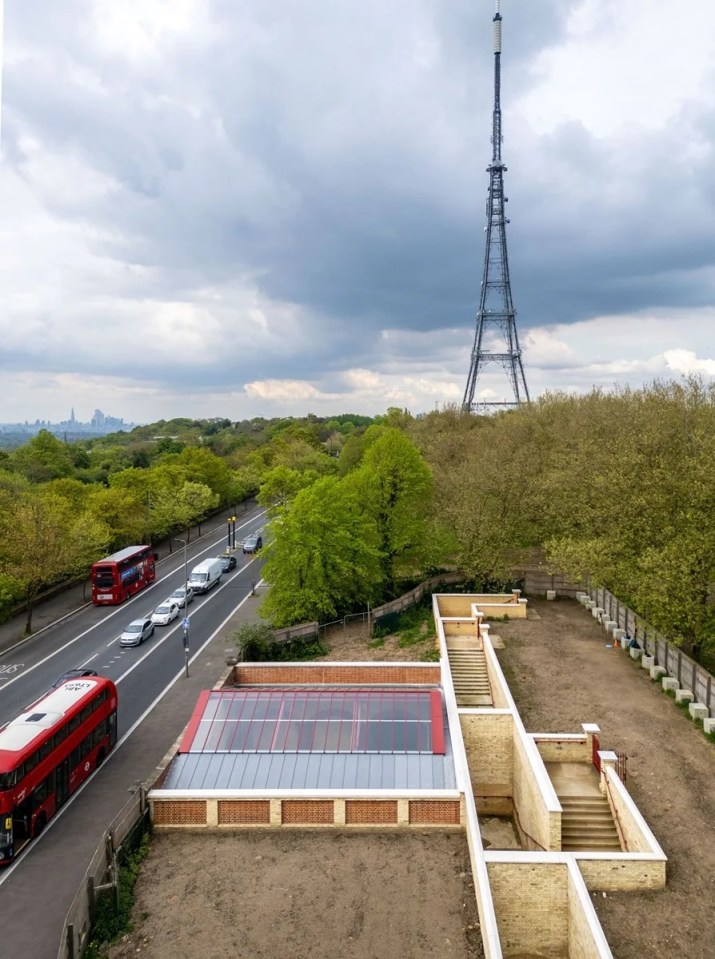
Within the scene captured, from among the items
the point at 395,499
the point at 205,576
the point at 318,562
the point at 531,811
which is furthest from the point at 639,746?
the point at 205,576

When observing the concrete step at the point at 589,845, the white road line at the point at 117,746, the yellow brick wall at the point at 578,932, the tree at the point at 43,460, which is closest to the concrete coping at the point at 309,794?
the concrete step at the point at 589,845

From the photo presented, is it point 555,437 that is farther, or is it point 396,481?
point 555,437

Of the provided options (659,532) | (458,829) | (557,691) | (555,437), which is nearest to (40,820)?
(458,829)

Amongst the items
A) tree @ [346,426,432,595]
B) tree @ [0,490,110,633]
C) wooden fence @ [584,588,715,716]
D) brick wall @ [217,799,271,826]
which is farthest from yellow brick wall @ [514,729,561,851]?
tree @ [0,490,110,633]

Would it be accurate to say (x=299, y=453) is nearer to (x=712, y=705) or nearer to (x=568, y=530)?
(x=568, y=530)

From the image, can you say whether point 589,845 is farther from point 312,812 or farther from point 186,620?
point 186,620

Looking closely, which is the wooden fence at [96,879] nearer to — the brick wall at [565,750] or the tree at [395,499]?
the brick wall at [565,750]

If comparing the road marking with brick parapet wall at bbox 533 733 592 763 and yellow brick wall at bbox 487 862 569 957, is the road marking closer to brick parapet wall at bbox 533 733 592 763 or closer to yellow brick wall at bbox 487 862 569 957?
brick parapet wall at bbox 533 733 592 763
